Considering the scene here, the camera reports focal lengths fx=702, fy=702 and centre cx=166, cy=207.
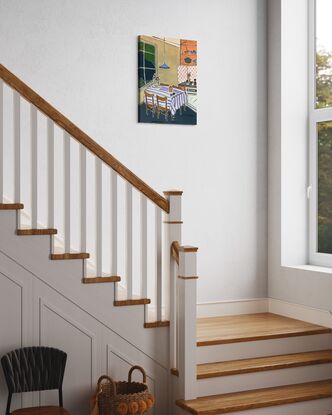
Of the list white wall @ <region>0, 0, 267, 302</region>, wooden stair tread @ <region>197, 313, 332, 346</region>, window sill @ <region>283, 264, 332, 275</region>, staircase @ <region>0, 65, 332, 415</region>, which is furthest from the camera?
window sill @ <region>283, 264, 332, 275</region>

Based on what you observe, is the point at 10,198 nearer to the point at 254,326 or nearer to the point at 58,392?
the point at 58,392

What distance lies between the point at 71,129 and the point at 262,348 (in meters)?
2.18

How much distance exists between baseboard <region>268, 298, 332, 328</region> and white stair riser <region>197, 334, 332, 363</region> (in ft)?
0.55

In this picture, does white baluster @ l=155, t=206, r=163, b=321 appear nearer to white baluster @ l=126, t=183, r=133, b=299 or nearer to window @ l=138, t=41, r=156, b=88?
white baluster @ l=126, t=183, r=133, b=299

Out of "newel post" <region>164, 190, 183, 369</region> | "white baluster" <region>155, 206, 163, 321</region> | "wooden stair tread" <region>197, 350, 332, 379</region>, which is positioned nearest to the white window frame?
"wooden stair tread" <region>197, 350, 332, 379</region>

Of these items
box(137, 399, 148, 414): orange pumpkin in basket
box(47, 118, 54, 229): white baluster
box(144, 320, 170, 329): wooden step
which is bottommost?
box(137, 399, 148, 414): orange pumpkin in basket

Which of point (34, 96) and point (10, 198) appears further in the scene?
point (10, 198)

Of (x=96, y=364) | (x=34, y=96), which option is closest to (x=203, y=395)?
(x=96, y=364)

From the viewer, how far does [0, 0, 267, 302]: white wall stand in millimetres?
5430

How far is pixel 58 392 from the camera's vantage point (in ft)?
14.9

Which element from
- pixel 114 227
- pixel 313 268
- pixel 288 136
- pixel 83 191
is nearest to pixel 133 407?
pixel 114 227

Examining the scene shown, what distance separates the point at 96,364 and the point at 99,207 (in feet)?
3.43

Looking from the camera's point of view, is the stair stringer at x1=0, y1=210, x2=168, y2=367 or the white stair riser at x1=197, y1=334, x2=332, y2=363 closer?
the stair stringer at x1=0, y1=210, x2=168, y2=367

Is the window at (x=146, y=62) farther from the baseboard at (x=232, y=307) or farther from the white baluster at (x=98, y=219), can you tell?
the baseboard at (x=232, y=307)
